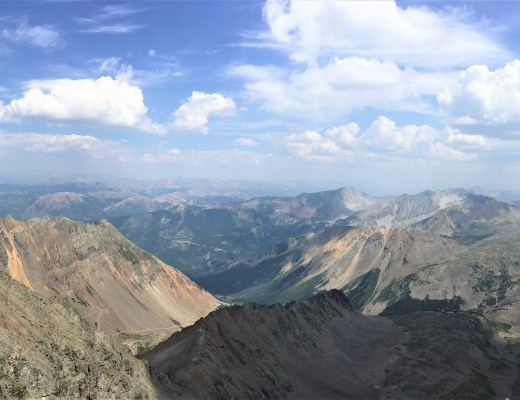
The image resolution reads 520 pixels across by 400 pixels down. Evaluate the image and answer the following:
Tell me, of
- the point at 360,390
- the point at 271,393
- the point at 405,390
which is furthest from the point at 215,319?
the point at 405,390

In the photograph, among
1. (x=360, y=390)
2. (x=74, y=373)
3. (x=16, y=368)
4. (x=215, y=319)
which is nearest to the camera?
(x=16, y=368)

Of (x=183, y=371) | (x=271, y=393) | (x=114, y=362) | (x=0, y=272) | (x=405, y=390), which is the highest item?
(x=0, y=272)

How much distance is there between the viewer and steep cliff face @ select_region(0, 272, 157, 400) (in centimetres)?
7656

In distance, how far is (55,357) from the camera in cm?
8638

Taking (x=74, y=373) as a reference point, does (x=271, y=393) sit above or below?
below

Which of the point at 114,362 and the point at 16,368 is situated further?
the point at 114,362

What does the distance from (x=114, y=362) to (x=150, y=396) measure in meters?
11.1

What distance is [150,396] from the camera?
106 metres

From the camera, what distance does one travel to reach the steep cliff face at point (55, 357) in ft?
251

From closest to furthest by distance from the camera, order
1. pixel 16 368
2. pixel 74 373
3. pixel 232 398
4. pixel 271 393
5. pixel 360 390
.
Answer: pixel 16 368 → pixel 74 373 → pixel 232 398 → pixel 271 393 → pixel 360 390

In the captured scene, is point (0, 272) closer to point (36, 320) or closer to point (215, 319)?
point (36, 320)

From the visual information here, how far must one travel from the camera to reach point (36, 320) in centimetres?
9144

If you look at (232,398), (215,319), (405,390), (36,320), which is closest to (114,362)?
(36,320)

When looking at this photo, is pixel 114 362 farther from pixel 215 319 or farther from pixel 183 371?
pixel 215 319
